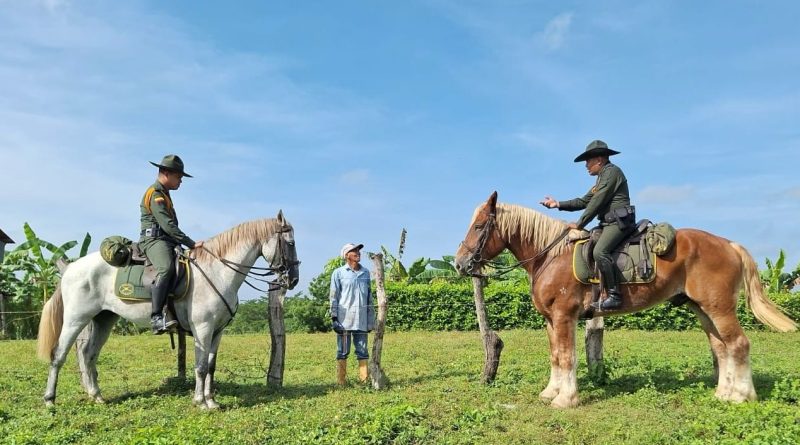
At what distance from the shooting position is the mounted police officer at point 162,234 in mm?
8164

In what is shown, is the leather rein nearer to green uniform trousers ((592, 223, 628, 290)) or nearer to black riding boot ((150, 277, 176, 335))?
black riding boot ((150, 277, 176, 335))

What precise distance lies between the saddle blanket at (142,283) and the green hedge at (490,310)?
46.1 feet

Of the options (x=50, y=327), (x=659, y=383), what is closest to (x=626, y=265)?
(x=659, y=383)

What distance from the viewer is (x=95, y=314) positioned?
875cm

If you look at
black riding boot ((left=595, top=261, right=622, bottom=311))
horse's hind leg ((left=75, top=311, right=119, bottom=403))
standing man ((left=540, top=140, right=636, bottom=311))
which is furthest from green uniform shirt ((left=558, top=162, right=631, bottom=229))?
horse's hind leg ((left=75, top=311, right=119, bottom=403))

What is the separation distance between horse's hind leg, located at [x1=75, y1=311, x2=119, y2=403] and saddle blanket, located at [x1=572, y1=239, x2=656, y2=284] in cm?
681

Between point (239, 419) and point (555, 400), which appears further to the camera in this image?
Result: point (555, 400)

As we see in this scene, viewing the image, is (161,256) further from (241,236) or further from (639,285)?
(639,285)

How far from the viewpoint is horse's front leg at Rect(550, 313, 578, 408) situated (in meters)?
7.91

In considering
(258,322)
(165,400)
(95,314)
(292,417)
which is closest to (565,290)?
(292,417)

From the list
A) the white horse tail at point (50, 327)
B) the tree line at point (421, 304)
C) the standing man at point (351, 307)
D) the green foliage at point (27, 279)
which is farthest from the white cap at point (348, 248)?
the green foliage at point (27, 279)

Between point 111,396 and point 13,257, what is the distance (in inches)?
640

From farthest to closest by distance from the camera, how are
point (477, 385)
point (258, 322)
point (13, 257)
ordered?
point (258, 322)
point (13, 257)
point (477, 385)

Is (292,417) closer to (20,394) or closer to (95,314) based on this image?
(95,314)
